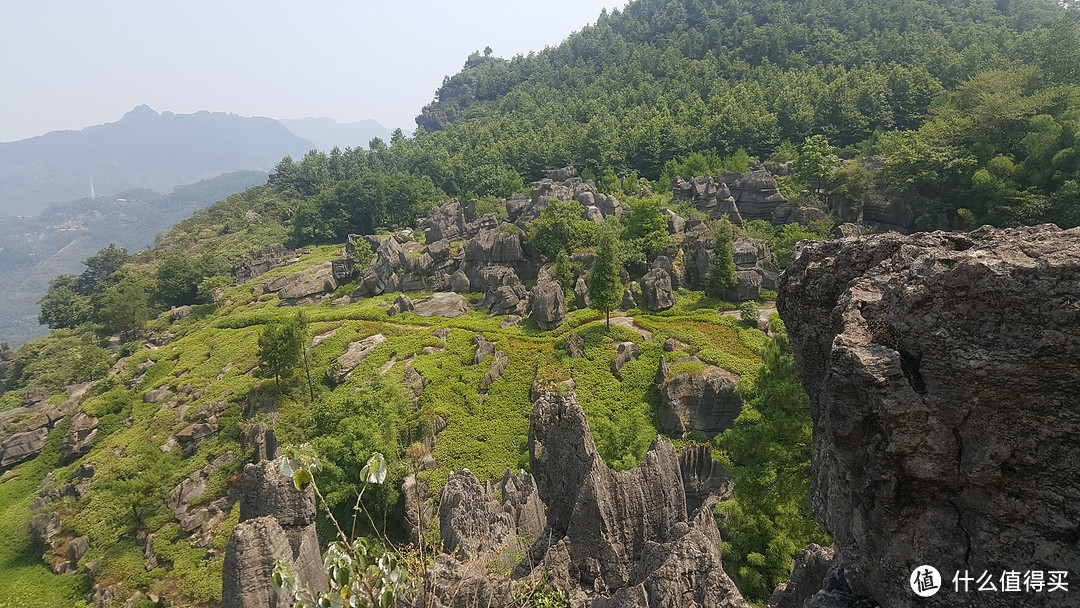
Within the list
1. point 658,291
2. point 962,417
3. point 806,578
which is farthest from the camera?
point 658,291

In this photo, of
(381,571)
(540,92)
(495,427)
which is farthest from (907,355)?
(540,92)

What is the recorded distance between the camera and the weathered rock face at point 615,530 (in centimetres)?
844

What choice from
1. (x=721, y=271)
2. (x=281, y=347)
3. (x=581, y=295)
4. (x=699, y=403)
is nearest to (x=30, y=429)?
(x=281, y=347)

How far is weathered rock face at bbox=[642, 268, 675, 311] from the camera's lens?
37844 mm

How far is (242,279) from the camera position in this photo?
68375 mm

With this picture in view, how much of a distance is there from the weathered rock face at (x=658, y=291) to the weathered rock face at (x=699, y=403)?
36.0ft

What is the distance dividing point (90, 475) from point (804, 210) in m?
61.0

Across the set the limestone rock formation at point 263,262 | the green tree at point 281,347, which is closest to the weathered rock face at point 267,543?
the green tree at point 281,347

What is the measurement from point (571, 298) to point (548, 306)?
489cm

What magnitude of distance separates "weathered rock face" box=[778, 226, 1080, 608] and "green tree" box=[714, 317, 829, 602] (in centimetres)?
1076

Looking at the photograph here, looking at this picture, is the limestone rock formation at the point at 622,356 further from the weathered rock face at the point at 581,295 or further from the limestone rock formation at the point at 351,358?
the limestone rock formation at the point at 351,358

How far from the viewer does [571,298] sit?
1629 inches

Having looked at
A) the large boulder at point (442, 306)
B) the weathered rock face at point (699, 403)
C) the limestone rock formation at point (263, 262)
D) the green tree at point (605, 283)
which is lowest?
the weathered rock face at point (699, 403)

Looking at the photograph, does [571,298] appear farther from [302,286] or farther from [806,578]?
[806,578]
